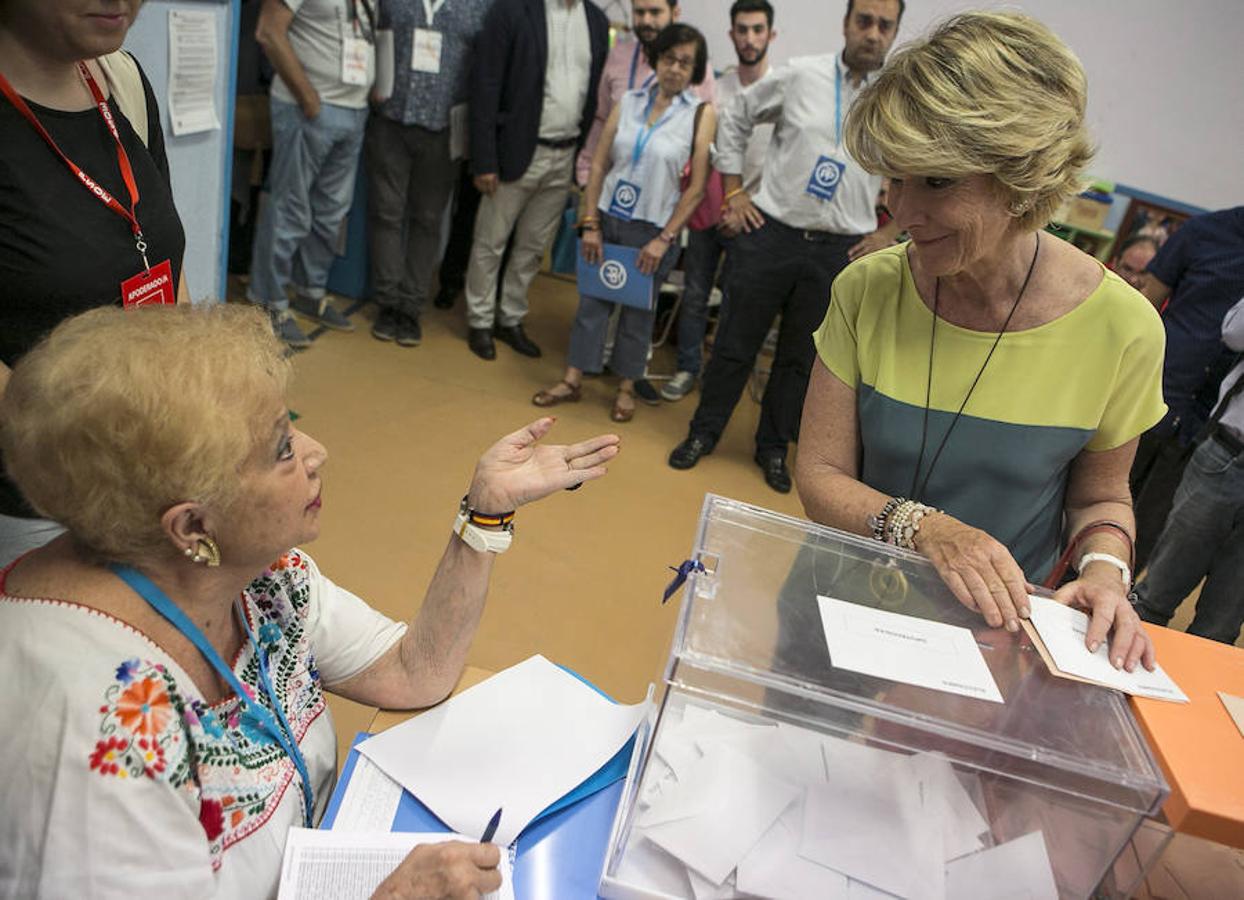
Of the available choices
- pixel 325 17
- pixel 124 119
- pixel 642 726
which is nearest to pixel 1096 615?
pixel 642 726

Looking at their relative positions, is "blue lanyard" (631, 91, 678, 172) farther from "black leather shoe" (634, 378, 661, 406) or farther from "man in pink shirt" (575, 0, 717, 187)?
"black leather shoe" (634, 378, 661, 406)

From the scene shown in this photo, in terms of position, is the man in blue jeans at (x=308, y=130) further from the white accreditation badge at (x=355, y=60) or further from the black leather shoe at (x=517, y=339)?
the black leather shoe at (x=517, y=339)

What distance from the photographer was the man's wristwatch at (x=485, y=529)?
142 centimetres

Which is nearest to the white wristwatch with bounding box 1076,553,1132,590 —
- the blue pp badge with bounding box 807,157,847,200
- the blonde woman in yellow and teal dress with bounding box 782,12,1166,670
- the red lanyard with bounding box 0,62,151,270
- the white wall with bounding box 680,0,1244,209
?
the blonde woman in yellow and teal dress with bounding box 782,12,1166,670

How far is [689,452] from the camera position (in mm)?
4277

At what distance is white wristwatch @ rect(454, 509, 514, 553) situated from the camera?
1.42 meters

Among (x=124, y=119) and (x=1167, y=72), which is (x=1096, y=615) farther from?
(x=1167, y=72)

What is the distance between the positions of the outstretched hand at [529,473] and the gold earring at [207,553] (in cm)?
40

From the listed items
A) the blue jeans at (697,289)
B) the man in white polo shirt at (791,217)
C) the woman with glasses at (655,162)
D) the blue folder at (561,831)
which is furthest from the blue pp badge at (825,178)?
the blue folder at (561,831)

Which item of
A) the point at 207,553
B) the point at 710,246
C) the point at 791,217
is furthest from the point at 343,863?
the point at 710,246

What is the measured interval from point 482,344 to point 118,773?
408cm

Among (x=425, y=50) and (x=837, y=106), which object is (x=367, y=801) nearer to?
(x=837, y=106)

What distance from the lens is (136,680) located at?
0.99 meters

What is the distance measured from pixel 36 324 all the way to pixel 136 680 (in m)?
0.80
